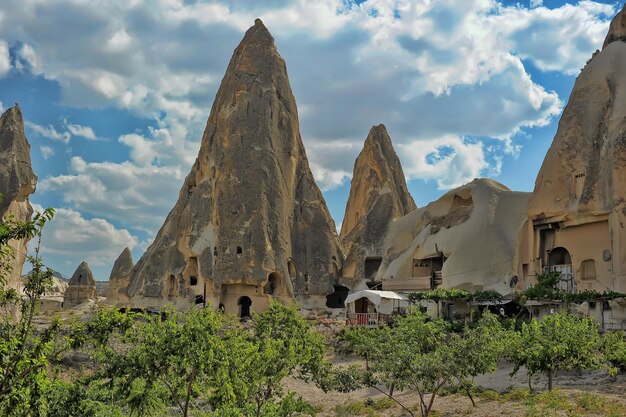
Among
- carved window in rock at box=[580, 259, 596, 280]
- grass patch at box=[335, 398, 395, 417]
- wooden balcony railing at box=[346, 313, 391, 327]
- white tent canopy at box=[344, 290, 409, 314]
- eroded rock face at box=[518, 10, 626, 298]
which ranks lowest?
grass patch at box=[335, 398, 395, 417]

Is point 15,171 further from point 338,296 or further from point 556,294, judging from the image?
point 556,294

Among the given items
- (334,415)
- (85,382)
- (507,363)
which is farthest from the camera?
(507,363)

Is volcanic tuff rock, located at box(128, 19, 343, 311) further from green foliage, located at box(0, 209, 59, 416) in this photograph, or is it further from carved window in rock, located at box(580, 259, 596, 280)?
green foliage, located at box(0, 209, 59, 416)

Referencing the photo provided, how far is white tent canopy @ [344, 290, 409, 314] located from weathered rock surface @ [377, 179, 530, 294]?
5.00 metres

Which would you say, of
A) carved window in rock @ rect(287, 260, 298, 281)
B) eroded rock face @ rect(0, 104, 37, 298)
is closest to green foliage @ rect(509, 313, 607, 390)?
eroded rock face @ rect(0, 104, 37, 298)

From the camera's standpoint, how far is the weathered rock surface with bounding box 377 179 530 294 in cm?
4416

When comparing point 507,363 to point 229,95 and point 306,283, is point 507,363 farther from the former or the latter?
point 229,95

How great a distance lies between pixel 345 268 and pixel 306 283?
5.17 meters

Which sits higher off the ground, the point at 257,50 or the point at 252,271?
the point at 257,50

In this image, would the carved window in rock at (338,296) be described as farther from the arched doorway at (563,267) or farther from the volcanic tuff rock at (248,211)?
the arched doorway at (563,267)

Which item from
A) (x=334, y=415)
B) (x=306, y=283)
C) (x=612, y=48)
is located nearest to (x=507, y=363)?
(x=334, y=415)

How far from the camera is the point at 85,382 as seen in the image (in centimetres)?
973

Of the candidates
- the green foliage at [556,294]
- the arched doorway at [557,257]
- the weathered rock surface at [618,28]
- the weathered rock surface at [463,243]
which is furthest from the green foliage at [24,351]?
the weathered rock surface at [618,28]

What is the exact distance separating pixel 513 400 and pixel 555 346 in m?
2.37
